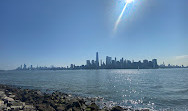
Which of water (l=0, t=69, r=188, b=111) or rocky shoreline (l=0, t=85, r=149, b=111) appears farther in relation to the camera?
water (l=0, t=69, r=188, b=111)

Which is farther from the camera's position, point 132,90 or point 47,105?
point 132,90

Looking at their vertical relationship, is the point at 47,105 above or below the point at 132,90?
above

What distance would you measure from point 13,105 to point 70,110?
6697 mm

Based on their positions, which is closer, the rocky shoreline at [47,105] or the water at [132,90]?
the rocky shoreline at [47,105]

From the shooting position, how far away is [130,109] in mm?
16594

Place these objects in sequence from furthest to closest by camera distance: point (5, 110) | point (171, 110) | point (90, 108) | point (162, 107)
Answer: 1. point (162, 107)
2. point (171, 110)
3. point (90, 108)
4. point (5, 110)

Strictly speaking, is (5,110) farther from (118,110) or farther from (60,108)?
(118,110)

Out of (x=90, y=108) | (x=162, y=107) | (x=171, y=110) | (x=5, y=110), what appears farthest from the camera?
(x=162, y=107)

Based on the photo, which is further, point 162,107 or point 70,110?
point 162,107

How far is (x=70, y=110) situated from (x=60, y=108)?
1.47m

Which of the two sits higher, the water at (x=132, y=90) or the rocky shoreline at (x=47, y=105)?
the rocky shoreline at (x=47, y=105)

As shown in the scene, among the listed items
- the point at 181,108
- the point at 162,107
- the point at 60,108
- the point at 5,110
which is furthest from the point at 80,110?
the point at 181,108

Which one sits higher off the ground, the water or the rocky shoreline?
the rocky shoreline

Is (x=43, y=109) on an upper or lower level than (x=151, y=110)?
upper
